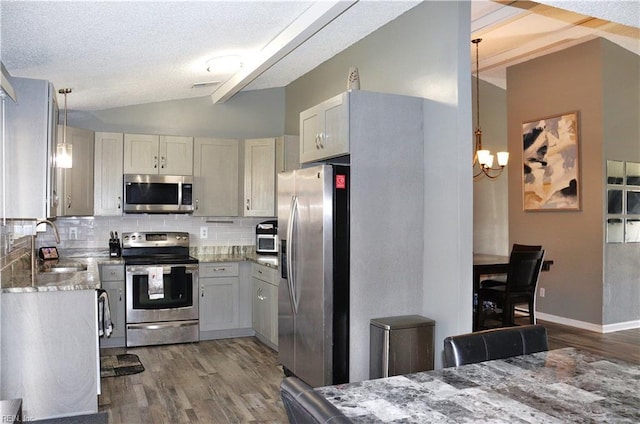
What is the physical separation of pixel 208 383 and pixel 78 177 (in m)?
2.52

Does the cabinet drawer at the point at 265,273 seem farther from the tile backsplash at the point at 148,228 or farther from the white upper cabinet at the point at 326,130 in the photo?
the white upper cabinet at the point at 326,130

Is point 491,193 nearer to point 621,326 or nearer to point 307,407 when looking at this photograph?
point 621,326

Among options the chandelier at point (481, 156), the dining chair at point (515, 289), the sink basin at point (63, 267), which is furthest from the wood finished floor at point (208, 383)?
the chandelier at point (481, 156)

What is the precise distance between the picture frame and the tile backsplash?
3610 mm

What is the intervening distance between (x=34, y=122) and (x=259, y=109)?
327 centimetres

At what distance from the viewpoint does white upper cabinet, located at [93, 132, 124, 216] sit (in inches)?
218

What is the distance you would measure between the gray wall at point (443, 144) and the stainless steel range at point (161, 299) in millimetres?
2495

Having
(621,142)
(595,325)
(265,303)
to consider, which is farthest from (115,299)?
(621,142)

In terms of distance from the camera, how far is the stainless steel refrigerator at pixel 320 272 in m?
3.60

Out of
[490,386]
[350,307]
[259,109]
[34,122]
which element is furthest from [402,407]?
[259,109]

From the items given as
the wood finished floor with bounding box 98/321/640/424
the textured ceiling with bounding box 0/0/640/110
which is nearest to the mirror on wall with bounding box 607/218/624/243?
the wood finished floor with bounding box 98/321/640/424

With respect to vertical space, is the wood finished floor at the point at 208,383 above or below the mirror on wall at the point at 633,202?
below

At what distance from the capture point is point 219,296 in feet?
18.6

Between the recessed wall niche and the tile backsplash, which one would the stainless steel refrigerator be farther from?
the recessed wall niche
